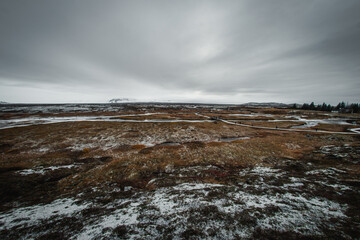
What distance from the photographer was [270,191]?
10500 millimetres

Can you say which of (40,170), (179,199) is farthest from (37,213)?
(40,170)

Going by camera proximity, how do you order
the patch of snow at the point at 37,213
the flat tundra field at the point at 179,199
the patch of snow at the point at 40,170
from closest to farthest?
the flat tundra field at the point at 179,199
the patch of snow at the point at 37,213
the patch of snow at the point at 40,170

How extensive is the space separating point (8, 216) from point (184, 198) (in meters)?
12.2

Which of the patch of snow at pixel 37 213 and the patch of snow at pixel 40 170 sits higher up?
the patch of snow at pixel 37 213

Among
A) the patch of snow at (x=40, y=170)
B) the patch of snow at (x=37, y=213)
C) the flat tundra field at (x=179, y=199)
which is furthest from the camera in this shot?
the patch of snow at (x=40, y=170)

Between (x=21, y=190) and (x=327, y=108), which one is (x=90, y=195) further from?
(x=327, y=108)

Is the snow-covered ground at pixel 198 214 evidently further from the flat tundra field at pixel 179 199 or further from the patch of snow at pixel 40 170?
the patch of snow at pixel 40 170

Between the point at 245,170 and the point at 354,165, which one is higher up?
the point at 354,165

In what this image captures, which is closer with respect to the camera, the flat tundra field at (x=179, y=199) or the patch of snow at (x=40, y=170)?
the flat tundra field at (x=179, y=199)

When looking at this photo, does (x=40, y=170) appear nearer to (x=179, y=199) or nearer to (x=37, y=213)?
(x=37, y=213)

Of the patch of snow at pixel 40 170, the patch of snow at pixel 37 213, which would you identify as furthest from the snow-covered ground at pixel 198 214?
the patch of snow at pixel 40 170

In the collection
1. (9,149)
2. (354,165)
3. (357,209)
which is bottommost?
(9,149)

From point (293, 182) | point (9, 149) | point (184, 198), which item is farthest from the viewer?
point (9, 149)

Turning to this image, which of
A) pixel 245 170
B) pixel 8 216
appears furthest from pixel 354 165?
pixel 8 216
